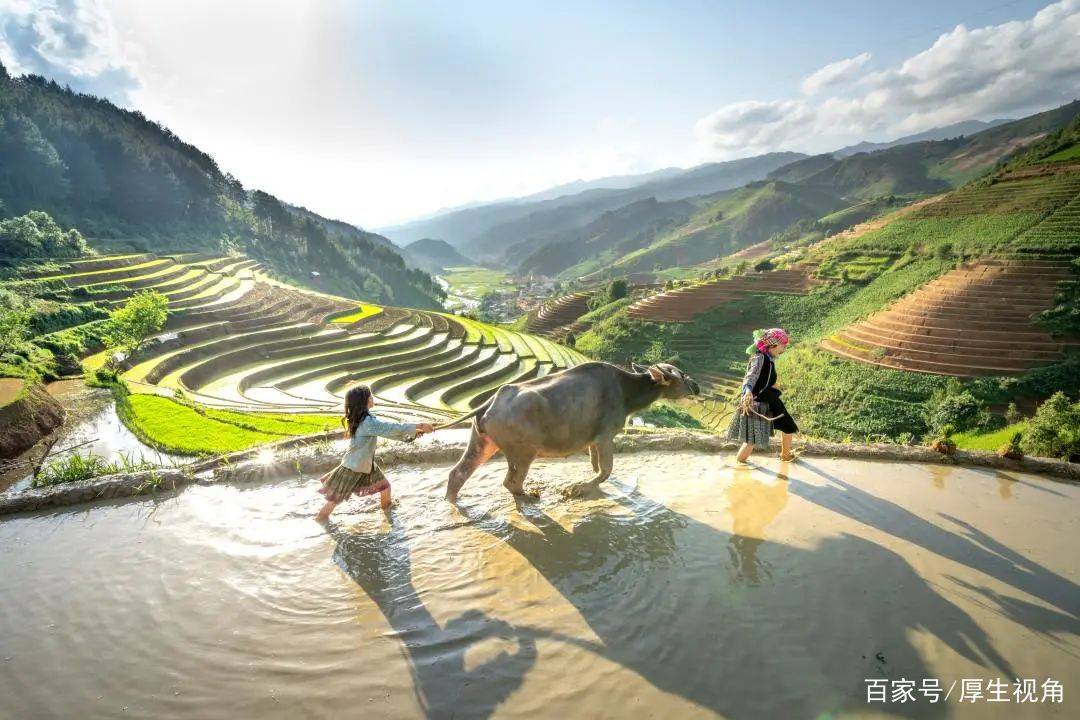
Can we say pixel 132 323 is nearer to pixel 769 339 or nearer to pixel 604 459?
pixel 604 459

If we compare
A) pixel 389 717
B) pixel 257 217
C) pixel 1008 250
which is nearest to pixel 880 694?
pixel 389 717

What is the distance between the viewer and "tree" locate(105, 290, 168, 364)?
21.3 meters

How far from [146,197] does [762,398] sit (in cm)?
8685

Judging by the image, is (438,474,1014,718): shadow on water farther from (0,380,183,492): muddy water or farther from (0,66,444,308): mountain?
(0,66,444,308): mountain

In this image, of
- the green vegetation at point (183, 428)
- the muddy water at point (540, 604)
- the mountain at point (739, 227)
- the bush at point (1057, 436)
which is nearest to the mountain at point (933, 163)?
the mountain at point (739, 227)

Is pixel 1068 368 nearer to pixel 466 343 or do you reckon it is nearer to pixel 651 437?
pixel 651 437

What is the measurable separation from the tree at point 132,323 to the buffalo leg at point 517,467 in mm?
23539

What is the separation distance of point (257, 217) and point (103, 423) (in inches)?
3322

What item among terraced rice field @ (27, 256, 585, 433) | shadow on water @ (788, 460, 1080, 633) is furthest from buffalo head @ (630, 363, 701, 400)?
terraced rice field @ (27, 256, 585, 433)

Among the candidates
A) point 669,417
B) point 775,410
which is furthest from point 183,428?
point 669,417

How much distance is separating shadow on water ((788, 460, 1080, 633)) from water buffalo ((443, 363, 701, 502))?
2648 millimetres

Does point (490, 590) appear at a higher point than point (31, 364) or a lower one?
lower

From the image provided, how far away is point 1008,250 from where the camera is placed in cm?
3400

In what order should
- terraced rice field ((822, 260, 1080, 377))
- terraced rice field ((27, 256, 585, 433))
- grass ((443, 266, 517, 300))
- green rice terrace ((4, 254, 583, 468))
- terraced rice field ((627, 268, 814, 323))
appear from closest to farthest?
1. green rice terrace ((4, 254, 583, 468))
2. terraced rice field ((27, 256, 585, 433))
3. terraced rice field ((822, 260, 1080, 377))
4. terraced rice field ((627, 268, 814, 323))
5. grass ((443, 266, 517, 300))
